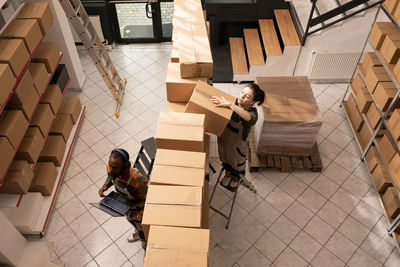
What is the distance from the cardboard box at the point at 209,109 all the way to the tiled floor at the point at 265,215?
140 cm

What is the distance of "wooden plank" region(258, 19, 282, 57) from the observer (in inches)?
233

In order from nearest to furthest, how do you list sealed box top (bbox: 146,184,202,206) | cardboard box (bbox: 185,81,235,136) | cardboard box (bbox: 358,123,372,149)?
sealed box top (bbox: 146,184,202,206) → cardboard box (bbox: 185,81,235,136) → cardboard box (bbox: 358,123,372,149)

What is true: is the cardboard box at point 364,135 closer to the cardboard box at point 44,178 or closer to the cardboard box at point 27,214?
the cardboard box at point 44,178

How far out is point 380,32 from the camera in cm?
455

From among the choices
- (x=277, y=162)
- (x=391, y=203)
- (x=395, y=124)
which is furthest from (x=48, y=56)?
(x=391, y=203)

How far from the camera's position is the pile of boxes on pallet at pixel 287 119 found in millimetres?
4500

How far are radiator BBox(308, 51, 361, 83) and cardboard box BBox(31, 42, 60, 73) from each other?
14.2ft

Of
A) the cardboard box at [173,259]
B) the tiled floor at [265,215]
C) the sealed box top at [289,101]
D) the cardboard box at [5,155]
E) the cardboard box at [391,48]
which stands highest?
the cardboard box at [391,48]

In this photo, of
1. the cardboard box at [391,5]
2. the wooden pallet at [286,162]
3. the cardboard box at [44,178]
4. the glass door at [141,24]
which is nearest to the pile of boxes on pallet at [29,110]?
the cardboard box at [44,178]

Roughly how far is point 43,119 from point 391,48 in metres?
4.81

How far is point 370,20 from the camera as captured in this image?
5449 millimetres

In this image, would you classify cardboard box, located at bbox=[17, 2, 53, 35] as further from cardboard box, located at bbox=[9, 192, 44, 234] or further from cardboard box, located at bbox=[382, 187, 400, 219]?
cardboard box, located at bbox=[382, 187, 400, 219]

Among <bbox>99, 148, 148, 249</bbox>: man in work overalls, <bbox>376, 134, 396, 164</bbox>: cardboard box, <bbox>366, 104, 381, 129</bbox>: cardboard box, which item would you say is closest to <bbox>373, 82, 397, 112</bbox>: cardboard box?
<bbox>366, 104, 381, 129</bbox>: cardboard box

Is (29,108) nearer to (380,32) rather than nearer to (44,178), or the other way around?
(44,178)
